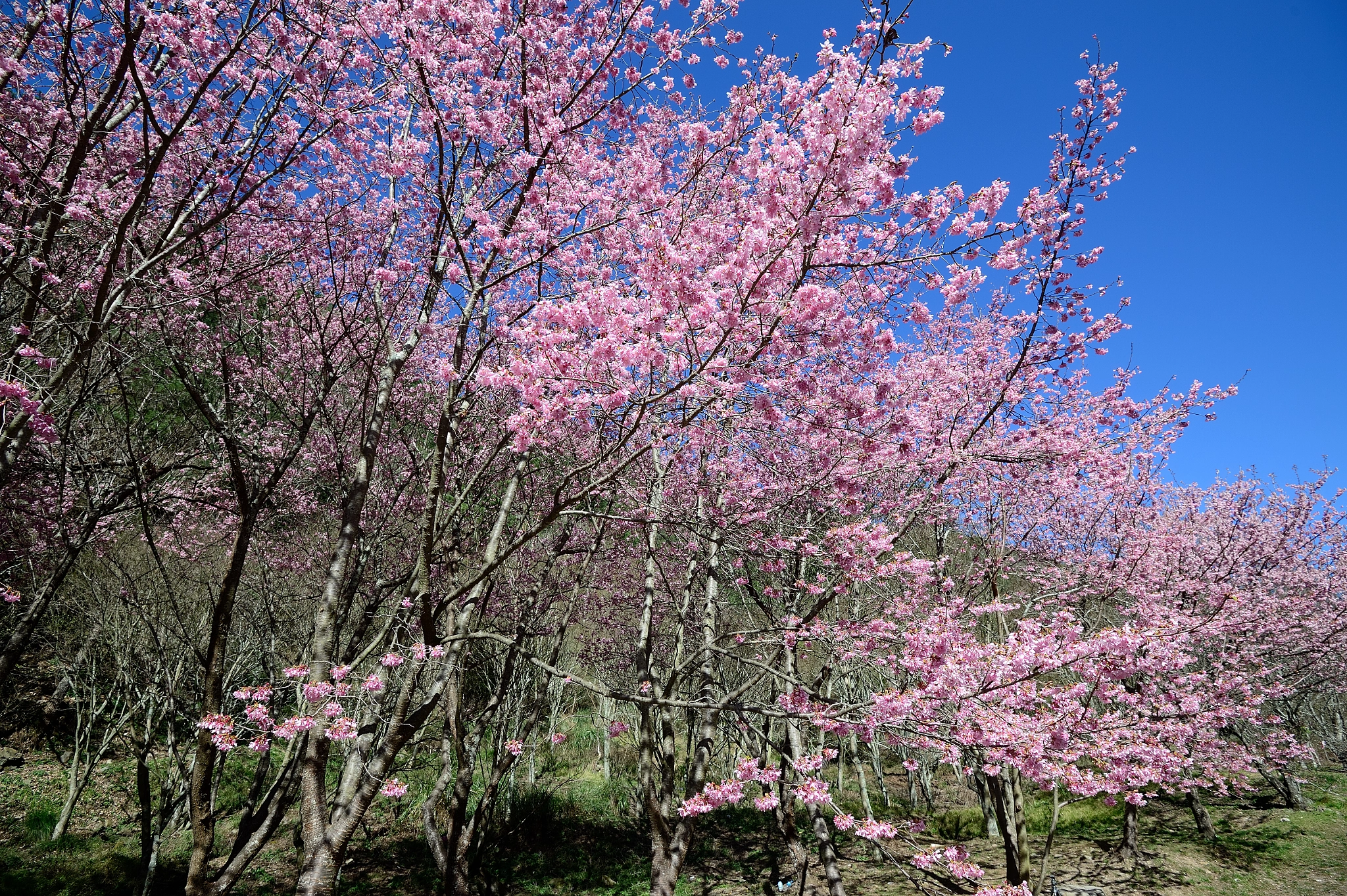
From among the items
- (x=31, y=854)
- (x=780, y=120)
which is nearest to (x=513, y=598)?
(x=780, y=120)

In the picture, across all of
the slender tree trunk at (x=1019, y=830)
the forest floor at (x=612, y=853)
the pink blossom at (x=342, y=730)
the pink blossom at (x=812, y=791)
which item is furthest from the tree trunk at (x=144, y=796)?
the slender tree trunk at (x=1019, y=830)

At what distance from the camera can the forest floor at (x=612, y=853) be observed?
9570 millimetres

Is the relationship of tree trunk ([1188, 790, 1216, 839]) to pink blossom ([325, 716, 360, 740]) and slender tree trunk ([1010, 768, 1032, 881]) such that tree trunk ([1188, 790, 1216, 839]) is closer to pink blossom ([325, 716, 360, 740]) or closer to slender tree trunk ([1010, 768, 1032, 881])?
slender tree trunk ([1010, 768, 1032, 881])

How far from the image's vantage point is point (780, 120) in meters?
4.71

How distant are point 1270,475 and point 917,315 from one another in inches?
642

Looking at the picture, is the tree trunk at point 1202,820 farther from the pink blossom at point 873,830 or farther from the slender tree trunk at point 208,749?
the slender tree trunk at point 208,749

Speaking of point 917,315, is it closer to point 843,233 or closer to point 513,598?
point 843,233

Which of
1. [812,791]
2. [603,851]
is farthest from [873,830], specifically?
[603,851]

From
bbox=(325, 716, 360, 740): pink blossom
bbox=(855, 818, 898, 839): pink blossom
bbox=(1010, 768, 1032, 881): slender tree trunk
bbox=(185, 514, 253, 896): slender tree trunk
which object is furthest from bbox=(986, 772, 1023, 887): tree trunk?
bbox=(185, 514, 253, 896): slender tree trunk

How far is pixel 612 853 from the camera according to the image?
12.1m

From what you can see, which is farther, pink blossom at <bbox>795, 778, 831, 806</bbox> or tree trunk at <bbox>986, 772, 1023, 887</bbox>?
tree trunk at <bbox>986, 772, 1023, 887</bbox>

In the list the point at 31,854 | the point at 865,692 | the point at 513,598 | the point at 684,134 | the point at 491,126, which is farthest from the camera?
the point at 865,692

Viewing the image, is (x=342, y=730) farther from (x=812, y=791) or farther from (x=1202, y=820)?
(x=1202, y=820)

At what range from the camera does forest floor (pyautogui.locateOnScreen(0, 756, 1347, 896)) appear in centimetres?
957
